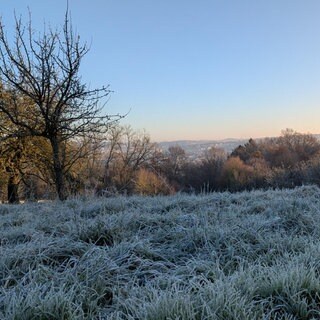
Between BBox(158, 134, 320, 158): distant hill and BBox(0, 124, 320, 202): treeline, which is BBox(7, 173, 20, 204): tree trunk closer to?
BBox(0, 124, 320, 202): treeline

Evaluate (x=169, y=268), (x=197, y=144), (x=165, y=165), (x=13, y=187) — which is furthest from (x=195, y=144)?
(x=169, y=268)

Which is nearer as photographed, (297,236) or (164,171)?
(297,236)

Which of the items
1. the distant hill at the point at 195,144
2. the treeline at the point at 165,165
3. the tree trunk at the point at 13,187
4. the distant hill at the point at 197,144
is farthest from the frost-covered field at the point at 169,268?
the distant hill at the point at 195,144

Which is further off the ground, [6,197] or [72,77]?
[72,77]

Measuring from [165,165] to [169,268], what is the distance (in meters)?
41.1

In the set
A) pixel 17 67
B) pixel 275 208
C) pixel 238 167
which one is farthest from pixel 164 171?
pixel 275 208

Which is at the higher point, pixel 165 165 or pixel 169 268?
pixel 169 268

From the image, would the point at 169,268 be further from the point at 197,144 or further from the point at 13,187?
the point at 197,144

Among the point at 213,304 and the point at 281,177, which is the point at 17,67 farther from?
the point at 281,177

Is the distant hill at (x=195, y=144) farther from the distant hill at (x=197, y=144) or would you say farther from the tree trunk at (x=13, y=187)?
the tree trunk at (x=13, y=187)

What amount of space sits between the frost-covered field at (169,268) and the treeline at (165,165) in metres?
6.98

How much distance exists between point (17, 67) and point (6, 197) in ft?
28.9

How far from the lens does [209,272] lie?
2246mm

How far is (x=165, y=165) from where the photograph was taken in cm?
4359
